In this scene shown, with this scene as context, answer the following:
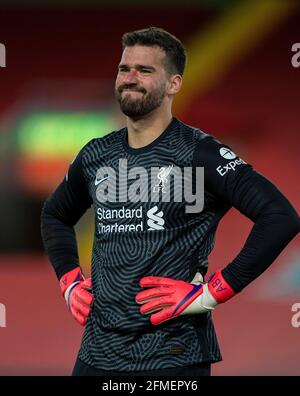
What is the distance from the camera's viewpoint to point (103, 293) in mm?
2670

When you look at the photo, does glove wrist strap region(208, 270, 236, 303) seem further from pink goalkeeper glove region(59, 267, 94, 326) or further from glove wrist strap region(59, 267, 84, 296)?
glove wrist strap region(59, 267, 84, 296)

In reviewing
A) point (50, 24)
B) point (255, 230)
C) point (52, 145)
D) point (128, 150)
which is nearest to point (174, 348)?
point (255, 230)

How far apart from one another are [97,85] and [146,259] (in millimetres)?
3071

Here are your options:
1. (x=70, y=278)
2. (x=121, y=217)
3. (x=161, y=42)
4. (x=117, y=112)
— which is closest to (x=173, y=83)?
(x=161, y=42)

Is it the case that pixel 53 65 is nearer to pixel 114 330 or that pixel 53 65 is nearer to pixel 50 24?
pixel 50 24

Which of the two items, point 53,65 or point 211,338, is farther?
point 53,65

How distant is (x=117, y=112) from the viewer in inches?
218

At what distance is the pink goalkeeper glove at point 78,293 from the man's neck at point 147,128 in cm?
51

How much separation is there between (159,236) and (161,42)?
662mm

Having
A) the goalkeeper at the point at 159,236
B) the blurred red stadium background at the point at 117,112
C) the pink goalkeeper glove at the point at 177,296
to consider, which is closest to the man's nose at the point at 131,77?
the goalkeeper at the point at 159,236

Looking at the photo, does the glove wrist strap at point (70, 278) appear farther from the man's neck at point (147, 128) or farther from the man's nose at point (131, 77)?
the man's nose at point (131, 77)

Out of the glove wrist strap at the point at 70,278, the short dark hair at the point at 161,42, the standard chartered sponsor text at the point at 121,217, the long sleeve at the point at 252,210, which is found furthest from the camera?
the glove wrist strap at the point at 70,278

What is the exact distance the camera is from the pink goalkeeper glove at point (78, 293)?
2.76 meters

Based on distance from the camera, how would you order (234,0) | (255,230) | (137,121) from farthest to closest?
1. (234,0)
2. (137,121)
3. (255,230)
